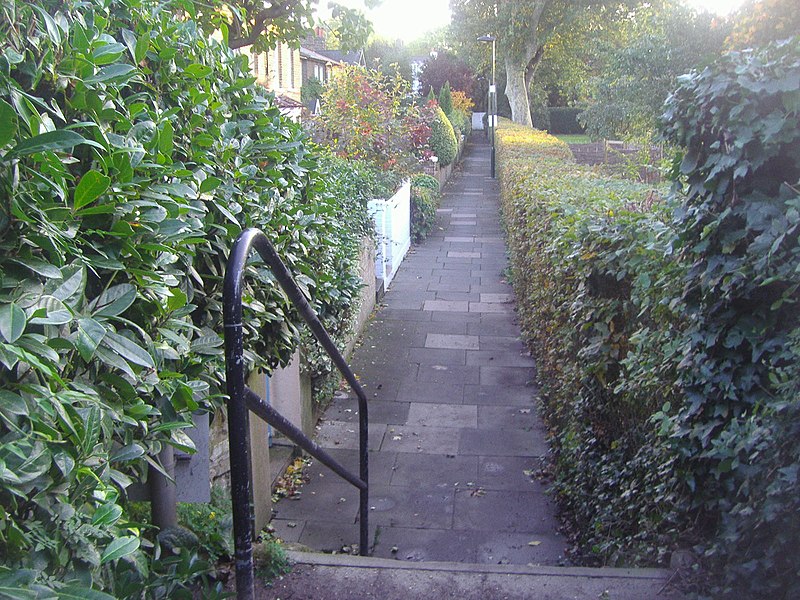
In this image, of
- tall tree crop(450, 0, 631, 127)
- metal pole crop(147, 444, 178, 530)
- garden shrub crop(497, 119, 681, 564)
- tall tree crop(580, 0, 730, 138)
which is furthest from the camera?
tall tree crop(450, 0, 631, 127)

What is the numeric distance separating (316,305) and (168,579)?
8.78 feet

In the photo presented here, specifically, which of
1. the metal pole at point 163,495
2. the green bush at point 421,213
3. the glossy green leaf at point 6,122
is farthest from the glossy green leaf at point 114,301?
the green bush at point 421,213

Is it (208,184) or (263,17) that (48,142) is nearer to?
(208,184)

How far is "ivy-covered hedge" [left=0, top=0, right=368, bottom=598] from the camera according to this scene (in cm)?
140

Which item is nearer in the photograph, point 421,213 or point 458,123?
point 421,213

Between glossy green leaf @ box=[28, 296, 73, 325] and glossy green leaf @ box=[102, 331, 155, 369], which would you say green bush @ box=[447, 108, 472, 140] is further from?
glossy green leaf @ box=[28, 296, 73, 325]

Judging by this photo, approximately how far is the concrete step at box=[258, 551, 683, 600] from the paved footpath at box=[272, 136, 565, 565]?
117 cm

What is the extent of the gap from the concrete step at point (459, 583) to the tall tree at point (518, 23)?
27870 millimetres

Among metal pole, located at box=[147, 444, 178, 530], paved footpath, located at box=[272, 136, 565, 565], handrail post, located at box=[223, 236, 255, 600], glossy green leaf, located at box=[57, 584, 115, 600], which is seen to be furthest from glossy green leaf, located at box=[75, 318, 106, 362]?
paved footpath, located at box=[272, 136, 565, 565]

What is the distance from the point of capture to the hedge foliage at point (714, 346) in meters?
2.40

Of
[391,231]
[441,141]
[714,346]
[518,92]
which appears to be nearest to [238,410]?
[714,346]

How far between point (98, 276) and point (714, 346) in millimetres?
2046

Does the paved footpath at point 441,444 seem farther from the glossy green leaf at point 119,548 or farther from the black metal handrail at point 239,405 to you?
the glossy green leaf at point 119,548

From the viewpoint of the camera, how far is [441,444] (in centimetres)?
597
